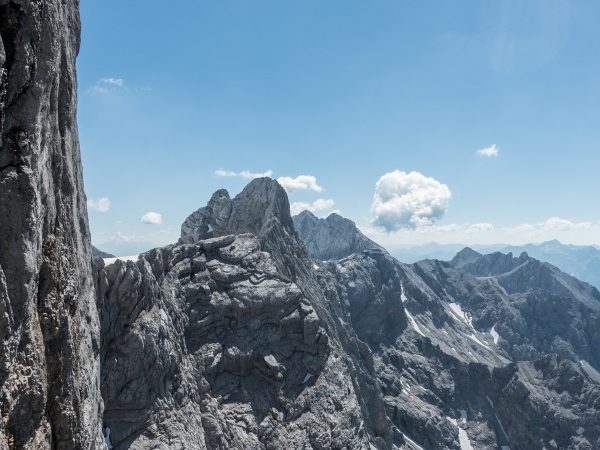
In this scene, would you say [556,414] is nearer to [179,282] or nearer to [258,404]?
[258,404]

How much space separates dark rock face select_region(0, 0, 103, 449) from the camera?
10508mm

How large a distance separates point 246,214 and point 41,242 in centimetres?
7682

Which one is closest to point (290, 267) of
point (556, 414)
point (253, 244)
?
point (253, 244)

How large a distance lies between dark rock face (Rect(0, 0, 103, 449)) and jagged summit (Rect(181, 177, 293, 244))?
65.1m

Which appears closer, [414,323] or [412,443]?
[412,443]

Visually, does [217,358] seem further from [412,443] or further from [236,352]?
[412,443]

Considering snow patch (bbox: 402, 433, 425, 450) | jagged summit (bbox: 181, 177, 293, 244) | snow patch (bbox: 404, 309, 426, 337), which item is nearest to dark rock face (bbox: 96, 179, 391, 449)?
jagged summit (bbox: 181, 177, 293, 244)

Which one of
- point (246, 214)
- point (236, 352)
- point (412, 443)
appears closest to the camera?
point (236, 352)

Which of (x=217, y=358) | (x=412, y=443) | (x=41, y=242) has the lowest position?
(x=412, y=443)

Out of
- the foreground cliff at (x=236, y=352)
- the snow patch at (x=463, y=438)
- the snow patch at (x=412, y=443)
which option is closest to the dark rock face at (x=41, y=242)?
the foreground cliff at (x=236, y=352)

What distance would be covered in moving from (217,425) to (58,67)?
37646 mm

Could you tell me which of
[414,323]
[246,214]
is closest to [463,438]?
[414,323]

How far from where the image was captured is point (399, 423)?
4124 inches

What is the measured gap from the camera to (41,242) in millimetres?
12180
